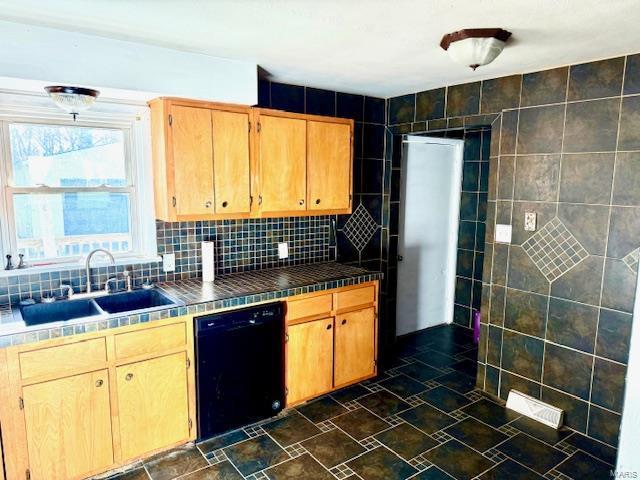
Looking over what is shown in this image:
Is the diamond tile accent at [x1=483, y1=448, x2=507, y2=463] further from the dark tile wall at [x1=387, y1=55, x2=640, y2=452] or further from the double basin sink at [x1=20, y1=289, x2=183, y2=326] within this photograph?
the double basin sink at [x1=20, y1=289, x2=183, y2=326]

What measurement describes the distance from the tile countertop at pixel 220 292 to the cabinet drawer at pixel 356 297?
0.23 ft

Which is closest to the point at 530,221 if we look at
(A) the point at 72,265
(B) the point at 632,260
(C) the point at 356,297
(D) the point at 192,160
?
(B) the point at 632,260

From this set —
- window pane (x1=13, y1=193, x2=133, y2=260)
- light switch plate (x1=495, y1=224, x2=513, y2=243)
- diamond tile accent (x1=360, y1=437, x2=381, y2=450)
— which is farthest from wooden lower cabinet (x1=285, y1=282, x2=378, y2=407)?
window pane (x1=13, y1=193, x2=133, y2=260)

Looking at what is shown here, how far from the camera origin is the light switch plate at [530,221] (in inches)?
115

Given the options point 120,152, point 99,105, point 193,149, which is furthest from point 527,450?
point 99,105

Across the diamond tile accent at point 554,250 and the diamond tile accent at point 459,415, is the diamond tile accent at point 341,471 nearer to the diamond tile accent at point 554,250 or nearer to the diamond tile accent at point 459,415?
the diamond tile accent at point 459,415

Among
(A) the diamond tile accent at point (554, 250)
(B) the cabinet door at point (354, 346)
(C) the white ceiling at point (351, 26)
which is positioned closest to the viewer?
(C) the white ceiling at point (351, 26)

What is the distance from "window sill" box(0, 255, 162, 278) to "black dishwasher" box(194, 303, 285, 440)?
0.68 metres

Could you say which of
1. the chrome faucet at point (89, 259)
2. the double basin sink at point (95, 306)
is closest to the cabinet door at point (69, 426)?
the double basin sink at point (95, 306)

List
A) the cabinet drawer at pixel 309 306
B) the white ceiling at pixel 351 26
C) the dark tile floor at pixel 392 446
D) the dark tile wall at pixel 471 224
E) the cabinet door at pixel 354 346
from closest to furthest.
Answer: the white ceiling at pixel 351 26
the dark tile floor at pixel 392 446
the cabinet drawer at pixel 309 306
the cabinet door at pixel 354 346
the dark tile wall at pixel 471 224

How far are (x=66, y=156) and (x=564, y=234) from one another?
321 cm

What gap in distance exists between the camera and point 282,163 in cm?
309

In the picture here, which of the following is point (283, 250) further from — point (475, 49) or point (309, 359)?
point (475, 49)

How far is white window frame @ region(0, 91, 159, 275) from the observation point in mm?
2439
